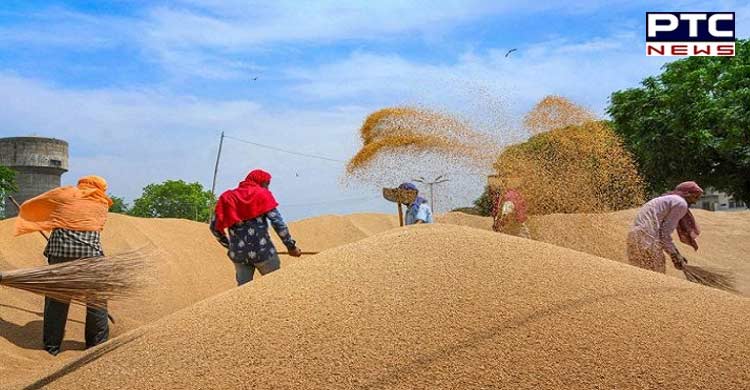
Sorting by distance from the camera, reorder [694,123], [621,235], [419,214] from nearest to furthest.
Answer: [419,214], [621,235], [694,123]

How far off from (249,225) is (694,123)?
1253cm

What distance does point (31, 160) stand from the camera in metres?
25.0

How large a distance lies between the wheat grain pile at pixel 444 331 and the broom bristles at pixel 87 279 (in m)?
0.27

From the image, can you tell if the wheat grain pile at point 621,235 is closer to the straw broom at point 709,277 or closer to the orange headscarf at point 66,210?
the straw broom at point 709,277

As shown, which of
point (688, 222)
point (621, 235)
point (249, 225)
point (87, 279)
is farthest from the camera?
point (621, 235)

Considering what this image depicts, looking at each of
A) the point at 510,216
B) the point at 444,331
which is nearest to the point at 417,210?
the point at 510,216

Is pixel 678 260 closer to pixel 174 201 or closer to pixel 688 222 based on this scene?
pixel 688 222

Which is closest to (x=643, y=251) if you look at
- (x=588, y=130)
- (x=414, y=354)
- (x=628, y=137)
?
(x=414, y=354)

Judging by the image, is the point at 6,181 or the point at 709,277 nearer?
the point at 709,277

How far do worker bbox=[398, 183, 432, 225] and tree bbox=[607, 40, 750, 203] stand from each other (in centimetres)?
1010

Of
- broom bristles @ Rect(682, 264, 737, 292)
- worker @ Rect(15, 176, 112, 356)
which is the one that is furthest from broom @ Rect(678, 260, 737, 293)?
worker @ Rect(15, 176, 112, 356)

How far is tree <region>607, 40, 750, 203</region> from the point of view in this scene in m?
13.8

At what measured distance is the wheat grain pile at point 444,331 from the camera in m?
2.67

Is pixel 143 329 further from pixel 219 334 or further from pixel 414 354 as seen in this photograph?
pixel 414 354
